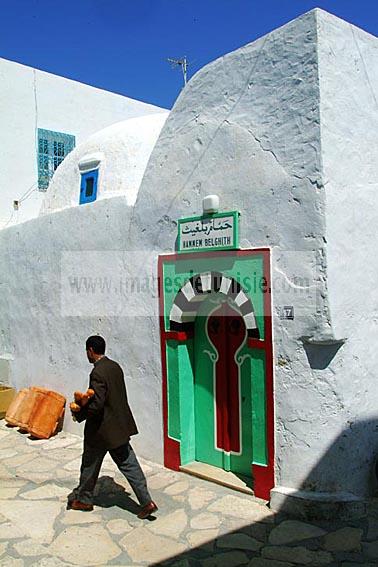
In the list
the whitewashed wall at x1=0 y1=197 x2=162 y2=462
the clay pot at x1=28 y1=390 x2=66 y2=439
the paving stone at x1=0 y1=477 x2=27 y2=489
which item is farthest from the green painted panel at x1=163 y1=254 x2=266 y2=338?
the clay pot at x1=28 y1=390 x2=66 y2=439

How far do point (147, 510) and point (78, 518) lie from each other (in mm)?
633

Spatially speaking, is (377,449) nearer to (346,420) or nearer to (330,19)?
(346,420)

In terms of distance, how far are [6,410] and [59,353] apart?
1565 millimetres

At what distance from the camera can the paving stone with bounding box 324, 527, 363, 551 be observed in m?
4.14

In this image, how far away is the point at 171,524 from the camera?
4.61m

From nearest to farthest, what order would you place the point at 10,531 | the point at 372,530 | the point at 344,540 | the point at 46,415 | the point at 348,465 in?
the point at 344,540
the point at 372,530
the point at 10,531
the point at 348,465
the point at 46,415

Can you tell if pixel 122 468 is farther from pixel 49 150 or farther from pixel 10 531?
pixel 49 150

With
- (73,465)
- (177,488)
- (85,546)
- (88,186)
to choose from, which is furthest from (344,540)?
(88,186)

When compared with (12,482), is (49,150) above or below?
above

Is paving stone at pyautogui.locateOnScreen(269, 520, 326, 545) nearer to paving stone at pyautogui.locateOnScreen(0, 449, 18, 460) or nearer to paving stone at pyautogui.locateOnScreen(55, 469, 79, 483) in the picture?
paving stone at pyautogui.locateOnScreen(55, 469, 79, 483)

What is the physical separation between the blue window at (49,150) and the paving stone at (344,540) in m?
9.76

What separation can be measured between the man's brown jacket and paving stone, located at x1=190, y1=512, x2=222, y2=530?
0.89 m

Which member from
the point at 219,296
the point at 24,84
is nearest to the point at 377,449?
the point at 219,296

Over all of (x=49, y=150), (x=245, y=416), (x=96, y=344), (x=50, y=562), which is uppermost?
(x=49, y=150)
